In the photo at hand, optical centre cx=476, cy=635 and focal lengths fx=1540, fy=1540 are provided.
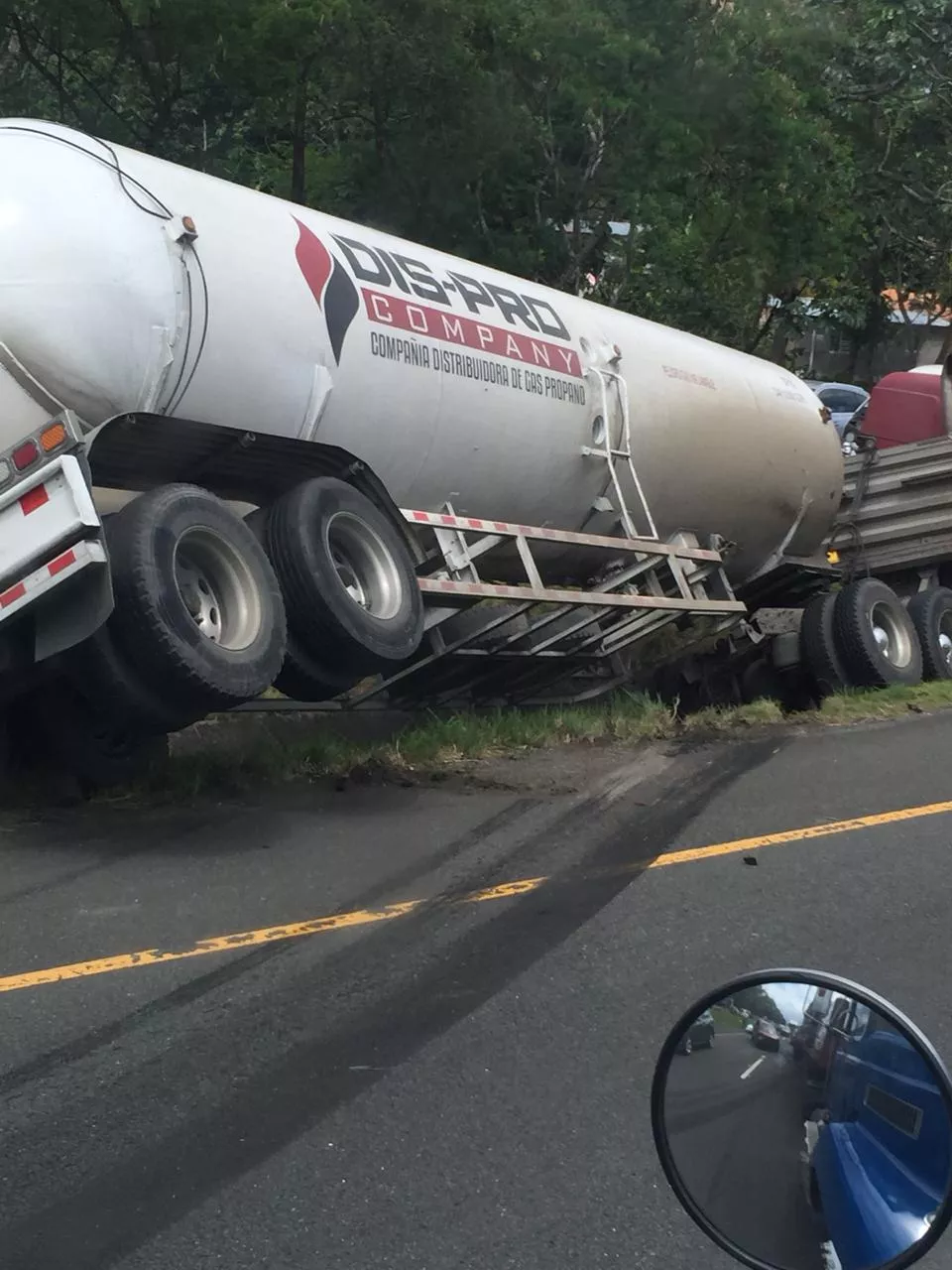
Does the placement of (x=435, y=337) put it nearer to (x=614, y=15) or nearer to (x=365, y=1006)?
(x=365, y=1006)

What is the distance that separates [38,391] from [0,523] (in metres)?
0.74

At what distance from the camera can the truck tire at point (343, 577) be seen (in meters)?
7.40

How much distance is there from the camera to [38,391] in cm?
694

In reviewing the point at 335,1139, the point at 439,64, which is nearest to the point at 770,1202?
the point at 335,1139

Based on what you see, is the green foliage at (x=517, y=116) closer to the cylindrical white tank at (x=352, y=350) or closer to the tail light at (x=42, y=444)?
the cylindrical white tank at (x=352, y=350)

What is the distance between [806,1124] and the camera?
2197mm

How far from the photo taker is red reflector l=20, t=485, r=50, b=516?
21.3 feet

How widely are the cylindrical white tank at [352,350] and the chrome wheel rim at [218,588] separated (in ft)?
2.45

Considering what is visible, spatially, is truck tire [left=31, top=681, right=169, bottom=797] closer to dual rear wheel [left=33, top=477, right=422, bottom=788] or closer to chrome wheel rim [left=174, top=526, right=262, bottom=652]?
dual rear wheel [left=33, top=477, right=422, bottom=788]

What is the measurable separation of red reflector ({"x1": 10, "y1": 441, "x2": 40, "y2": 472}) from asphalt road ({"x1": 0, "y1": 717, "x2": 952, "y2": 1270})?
1706 mm

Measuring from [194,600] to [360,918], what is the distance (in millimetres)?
1774

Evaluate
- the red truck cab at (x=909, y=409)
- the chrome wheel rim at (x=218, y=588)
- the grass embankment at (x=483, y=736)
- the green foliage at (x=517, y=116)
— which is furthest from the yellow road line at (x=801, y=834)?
the green foliage at (x=517, y=116)

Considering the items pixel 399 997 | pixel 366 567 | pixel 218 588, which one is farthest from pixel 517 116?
pixel 399 997

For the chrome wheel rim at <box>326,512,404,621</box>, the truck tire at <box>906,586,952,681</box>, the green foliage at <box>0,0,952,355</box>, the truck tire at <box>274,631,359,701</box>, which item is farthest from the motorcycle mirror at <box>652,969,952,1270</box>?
the green foliage at <box>0,0,952,355</box>
